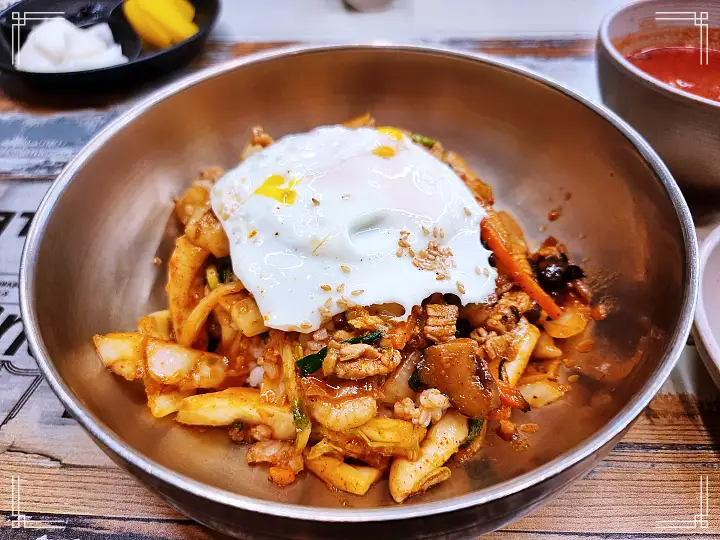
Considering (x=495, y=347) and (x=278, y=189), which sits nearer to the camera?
(x=495, y=347)

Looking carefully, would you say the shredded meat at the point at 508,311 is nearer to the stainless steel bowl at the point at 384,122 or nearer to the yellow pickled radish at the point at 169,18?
the stainless steel bowl at the point at 384,122

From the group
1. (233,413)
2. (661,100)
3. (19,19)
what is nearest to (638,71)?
(661,100)

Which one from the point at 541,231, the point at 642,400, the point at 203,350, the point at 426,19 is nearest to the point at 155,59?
the point at 426,19

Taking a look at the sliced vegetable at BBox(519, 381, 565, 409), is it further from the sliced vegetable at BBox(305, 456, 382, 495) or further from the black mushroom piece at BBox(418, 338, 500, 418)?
the sliced vegetable at BBox(305, 456, 382, 495)

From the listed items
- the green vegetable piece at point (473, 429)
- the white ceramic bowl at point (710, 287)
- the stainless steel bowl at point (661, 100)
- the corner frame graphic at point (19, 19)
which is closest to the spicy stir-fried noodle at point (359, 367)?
the green vegetable piece at point (473, 429)

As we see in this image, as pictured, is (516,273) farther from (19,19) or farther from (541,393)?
(19,19)

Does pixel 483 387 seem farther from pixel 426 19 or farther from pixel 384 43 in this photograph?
pixel 426 19

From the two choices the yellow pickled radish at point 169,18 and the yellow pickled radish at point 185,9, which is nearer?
the yellow pickled radish at point 169,18
